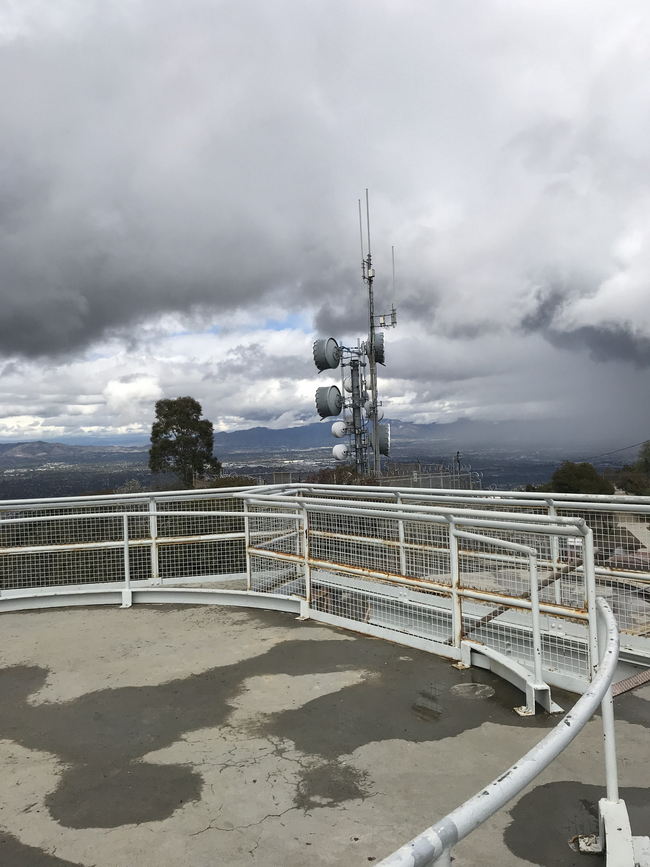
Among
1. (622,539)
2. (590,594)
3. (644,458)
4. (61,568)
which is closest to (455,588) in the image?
(590,594)

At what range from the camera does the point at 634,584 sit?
17.1 feet

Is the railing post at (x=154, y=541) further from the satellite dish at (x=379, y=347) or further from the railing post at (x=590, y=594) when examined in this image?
the satellite dish at (x=379, y=347)

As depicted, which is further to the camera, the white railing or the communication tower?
the communication tower

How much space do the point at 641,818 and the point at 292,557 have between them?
4.18 metres

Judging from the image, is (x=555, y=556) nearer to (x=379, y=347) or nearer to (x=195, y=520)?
(x=195, y=520)

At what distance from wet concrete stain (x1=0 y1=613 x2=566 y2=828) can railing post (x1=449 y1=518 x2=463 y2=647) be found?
0.88ft

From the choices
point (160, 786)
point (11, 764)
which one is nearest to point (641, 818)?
point (160, 786)

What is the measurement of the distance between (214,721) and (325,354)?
77.6 feet

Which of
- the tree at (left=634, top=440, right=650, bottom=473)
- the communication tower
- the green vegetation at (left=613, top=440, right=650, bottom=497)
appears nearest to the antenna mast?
the communication tower

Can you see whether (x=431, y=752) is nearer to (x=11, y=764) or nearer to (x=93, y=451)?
(x=11, y=764)

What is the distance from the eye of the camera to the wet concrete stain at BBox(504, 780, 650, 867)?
8.98 ft

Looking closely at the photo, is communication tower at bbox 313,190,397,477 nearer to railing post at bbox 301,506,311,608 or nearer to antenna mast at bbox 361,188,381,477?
antenna mast at bbox 361,188,381,477

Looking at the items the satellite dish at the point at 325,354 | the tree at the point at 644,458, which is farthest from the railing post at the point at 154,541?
the tree at the point at 644,458

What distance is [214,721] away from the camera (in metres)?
4.14
